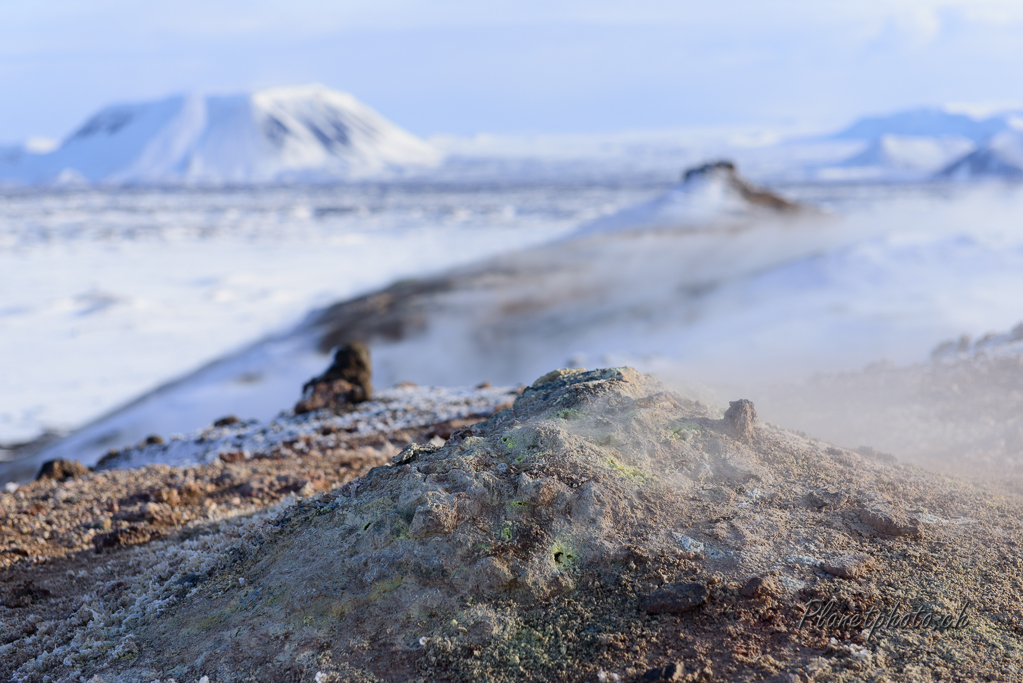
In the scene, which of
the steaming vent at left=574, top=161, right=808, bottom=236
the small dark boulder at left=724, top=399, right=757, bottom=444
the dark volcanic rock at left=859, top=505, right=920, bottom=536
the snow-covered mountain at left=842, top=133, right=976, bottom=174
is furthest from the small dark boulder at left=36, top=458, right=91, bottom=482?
the snow-covered mountain at left=842, top=133, right=976, bottom=174

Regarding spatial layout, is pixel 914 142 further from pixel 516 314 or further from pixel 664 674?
pixel 664 674

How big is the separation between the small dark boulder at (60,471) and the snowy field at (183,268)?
708 centimetres

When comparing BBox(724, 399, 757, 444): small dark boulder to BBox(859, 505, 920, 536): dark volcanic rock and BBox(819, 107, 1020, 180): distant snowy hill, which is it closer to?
BBox(859, 505, 920, 536): dark volcanic rock

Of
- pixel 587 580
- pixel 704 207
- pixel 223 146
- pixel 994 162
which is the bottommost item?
pixel 994 162

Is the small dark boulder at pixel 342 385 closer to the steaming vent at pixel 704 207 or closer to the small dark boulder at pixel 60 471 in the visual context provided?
the small dark boulder at pixel 60 471

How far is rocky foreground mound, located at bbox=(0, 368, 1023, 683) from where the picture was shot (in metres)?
2.55

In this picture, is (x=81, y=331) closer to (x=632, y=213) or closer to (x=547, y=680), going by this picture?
(x=632, y=213)

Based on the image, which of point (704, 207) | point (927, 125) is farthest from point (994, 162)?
point (927, 125)

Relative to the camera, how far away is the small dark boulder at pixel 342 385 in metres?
9.27

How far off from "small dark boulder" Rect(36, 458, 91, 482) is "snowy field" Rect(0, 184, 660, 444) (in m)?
7.08

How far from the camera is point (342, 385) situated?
9.48m

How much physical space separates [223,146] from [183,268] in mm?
125229

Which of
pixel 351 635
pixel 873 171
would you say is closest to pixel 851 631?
pixel 351 635

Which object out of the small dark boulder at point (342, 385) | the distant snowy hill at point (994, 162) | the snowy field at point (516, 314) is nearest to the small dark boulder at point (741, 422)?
the snowy field at point (516, 314)
